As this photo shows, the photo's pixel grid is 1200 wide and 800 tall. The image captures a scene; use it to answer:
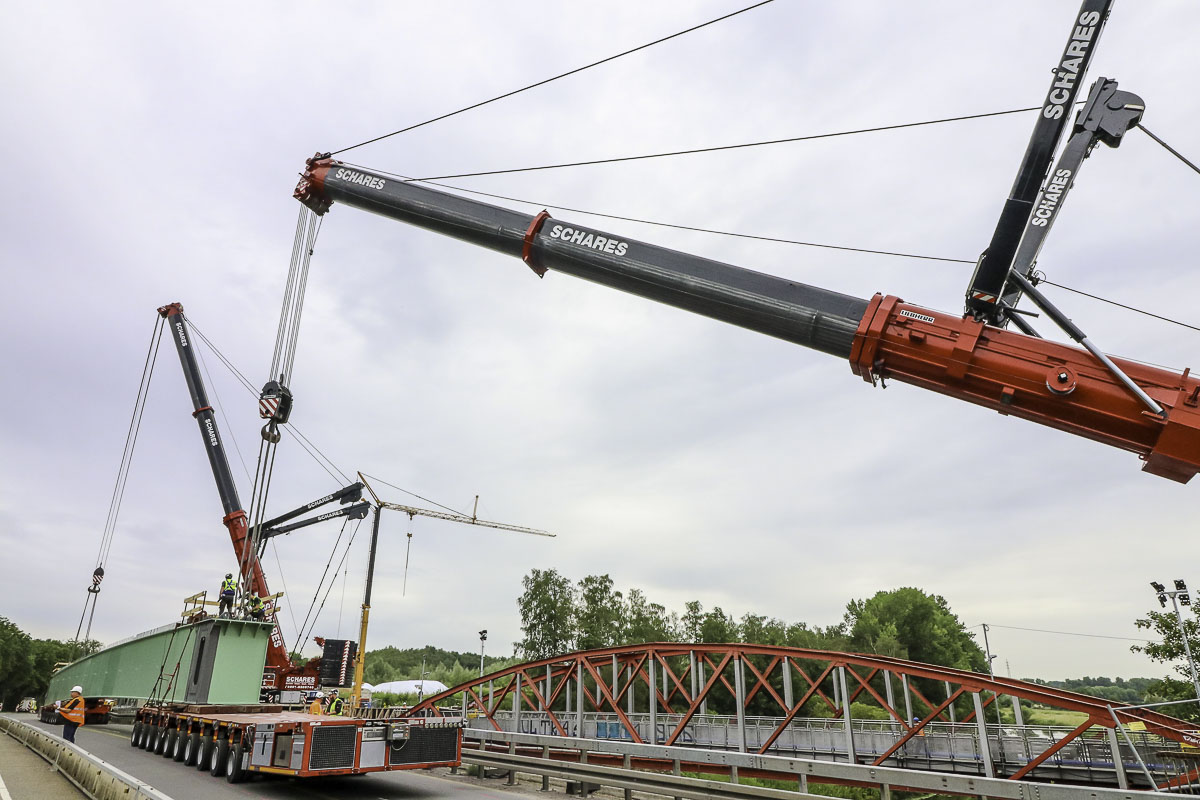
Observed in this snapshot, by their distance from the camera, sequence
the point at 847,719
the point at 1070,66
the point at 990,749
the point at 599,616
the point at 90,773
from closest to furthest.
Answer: the point at 1070,66 < the point at 90,773 < the point at 847,719 < the point at 990,749 < the point at 599,616

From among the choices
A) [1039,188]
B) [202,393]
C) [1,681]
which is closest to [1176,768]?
[1039,188]

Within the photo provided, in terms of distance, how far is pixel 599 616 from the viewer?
60.5 metres

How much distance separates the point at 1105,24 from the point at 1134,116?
1.17m

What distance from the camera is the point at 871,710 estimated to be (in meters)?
54.2

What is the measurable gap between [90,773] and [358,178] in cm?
1226

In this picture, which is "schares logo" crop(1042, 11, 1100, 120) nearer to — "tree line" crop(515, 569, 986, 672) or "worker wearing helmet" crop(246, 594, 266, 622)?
"worker wearing helmet" crop(246, 594, 266, 622)

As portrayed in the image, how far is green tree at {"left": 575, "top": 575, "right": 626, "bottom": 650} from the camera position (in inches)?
2373

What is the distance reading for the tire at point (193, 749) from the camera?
1849 cm

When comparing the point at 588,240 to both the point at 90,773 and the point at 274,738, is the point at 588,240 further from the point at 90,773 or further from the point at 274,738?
the point at 90,773

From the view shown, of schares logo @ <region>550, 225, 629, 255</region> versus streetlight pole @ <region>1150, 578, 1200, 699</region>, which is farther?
streetlight pole @ <region>1150, 578, 1200, 699</region>

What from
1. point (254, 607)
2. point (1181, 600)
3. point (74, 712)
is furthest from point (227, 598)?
point (1181, 600)

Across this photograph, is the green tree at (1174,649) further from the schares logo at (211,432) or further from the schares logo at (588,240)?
the schares logo at (211,432)

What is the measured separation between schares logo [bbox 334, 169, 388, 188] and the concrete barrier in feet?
36.8

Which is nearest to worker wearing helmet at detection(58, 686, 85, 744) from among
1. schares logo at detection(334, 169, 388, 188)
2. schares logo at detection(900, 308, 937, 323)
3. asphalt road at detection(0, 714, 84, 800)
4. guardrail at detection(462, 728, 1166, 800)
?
asphalt road at detection(0, 714, 84, 800)
